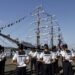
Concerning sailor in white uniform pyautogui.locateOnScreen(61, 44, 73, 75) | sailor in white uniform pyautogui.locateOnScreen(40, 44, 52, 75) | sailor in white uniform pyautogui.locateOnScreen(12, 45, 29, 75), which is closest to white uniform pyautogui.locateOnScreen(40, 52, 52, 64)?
sailor in white uniform pyautogui.locateOnScreen(40, 44, 52, 75)

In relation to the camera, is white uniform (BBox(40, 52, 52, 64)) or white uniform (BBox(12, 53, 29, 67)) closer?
white uniform (BBox(12, 53, 29, 67))

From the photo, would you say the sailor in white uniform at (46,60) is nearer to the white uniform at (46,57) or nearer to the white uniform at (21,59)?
the white uniform at (46,57)

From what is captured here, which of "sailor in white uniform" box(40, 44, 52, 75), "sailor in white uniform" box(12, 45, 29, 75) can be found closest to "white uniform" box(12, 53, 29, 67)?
"sailor in white uniform" box(12, 45, 29, 75)

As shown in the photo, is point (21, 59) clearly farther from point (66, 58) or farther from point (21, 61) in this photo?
point (66, 58)

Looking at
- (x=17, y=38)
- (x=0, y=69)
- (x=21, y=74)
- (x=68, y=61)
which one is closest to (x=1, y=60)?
(x=0, y=69)

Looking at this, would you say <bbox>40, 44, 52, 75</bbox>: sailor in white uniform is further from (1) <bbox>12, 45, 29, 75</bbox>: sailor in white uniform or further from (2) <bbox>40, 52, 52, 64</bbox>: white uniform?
(1) <bbox>12, 45, 29, 75</bbox>: sailor in white uniform

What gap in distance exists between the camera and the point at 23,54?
34.6 feet

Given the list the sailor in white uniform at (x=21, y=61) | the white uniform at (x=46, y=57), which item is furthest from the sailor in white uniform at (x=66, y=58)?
the sailor in white uniform at (x=21, y=61)

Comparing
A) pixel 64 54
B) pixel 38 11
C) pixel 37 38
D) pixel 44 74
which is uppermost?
pixel 38 11

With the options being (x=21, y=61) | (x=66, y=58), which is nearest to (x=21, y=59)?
(x=21, y=61)

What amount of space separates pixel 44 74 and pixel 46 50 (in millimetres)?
1166

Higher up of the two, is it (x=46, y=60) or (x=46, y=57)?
(x=46, y=57)

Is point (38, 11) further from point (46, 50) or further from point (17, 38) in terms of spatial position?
point (46, 50)

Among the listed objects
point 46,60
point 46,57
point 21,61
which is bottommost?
point 21,61
